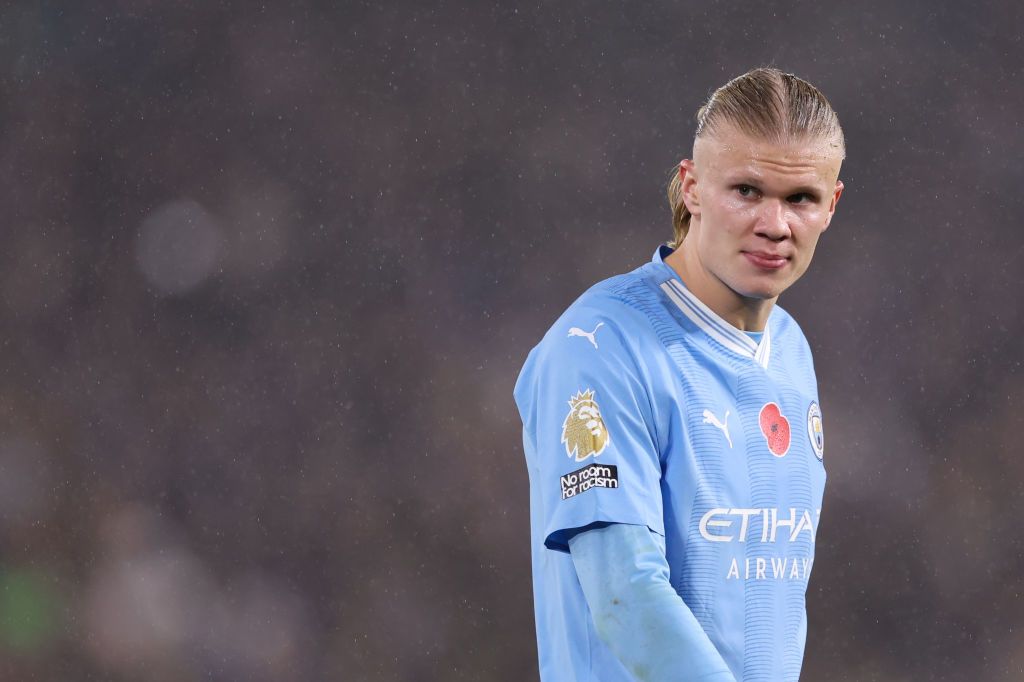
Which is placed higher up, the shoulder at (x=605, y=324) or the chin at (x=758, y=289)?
the chin at (x=758, y=289)

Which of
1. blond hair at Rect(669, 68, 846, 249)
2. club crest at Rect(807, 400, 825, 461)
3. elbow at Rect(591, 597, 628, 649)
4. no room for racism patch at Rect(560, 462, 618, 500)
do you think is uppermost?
blond hair at Rect(669, 68, 846, 249)

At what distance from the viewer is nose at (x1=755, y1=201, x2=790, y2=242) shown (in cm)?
A: 171

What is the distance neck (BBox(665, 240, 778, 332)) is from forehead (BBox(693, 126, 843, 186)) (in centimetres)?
14

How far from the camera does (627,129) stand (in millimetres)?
4828

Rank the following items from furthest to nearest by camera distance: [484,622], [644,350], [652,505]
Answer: [484,622] < [644,350] < [652,505]

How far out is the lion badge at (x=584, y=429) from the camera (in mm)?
1583

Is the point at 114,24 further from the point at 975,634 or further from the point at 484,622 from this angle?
the point at 975,634

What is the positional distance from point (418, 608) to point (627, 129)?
1.93 metres

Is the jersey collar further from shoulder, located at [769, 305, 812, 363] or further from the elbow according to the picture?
the elbow

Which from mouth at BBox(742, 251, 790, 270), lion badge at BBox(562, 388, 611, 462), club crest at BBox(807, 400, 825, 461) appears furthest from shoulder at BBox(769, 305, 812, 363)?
lion badge at BBox(562, 388, 611, 462)

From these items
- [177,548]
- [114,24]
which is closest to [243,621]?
[177,548]

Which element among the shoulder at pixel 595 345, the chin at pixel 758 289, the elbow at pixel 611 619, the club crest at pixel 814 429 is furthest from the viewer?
the club crest at pixel 814 429

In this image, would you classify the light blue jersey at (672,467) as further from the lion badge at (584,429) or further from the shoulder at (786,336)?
the shoulder at (786,336)

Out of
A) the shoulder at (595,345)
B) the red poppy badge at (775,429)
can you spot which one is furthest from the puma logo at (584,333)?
the red poppy badge at (775,429)
